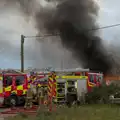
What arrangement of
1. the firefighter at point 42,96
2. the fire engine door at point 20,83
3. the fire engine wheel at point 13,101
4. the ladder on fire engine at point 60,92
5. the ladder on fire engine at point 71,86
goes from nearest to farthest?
the firefighter at point 42,96
the fire engine wheel at point 13,101
the ladder on fire engine at point 60,92
the fire engine door at point 20,83
the ladder on fire engine at point 71,86

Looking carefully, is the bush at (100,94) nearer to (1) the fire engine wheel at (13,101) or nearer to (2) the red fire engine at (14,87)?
(2) the red fire engine at (14,87)

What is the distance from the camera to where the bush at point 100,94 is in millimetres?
21545

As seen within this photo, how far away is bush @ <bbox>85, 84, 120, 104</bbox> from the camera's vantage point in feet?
70.7

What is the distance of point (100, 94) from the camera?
21.6 m

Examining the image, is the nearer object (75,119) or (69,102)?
(75,119)

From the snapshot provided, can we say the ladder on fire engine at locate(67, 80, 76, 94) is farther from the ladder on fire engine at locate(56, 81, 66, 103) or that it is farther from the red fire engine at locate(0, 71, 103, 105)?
the red fire engine at locate(0, 71, 103, 105)

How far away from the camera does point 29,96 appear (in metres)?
19.2

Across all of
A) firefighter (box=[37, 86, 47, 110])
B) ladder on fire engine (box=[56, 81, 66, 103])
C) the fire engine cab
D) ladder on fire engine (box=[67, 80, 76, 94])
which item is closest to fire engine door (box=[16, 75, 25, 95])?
the fire engine cab

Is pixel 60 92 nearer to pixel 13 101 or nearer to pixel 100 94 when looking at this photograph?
pixel 100 94

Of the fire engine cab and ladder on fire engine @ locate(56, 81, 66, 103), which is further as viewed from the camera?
ladder on fire engine @ locate(56, 81, 66, 103)

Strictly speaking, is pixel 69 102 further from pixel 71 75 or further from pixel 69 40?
pixel 69 40

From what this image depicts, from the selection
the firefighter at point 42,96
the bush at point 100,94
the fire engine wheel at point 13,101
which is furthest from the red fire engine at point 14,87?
the bush at point 100,94

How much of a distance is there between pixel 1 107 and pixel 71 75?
556 cm

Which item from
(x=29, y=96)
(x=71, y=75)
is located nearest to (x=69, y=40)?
(x=71, y=75)
